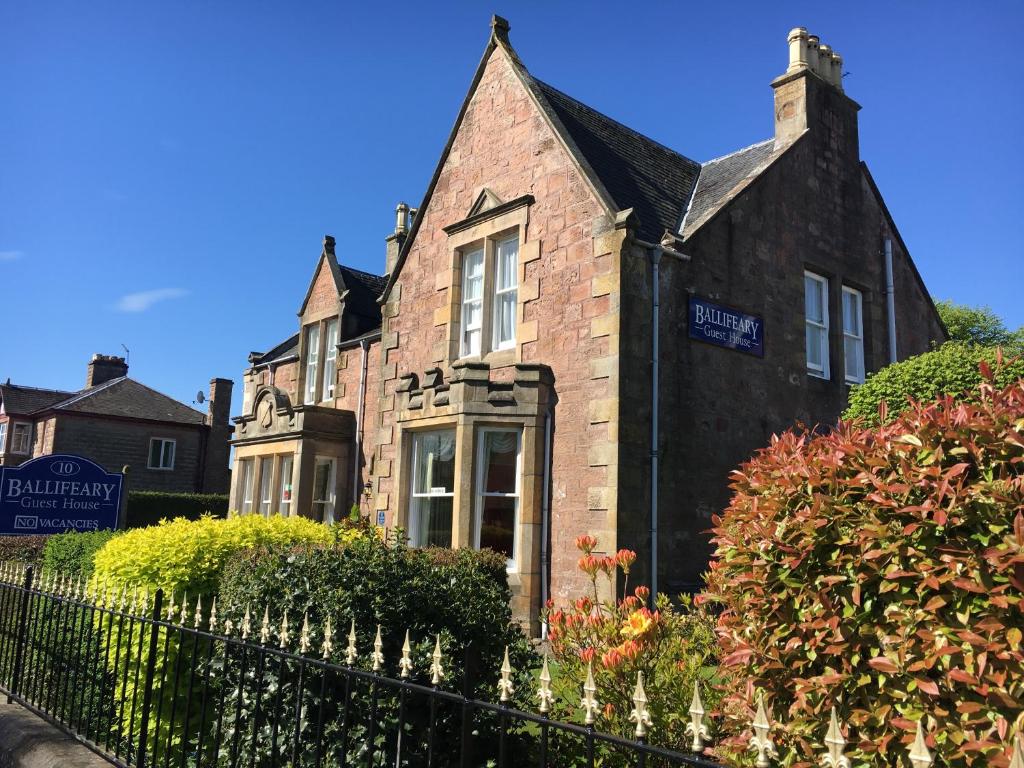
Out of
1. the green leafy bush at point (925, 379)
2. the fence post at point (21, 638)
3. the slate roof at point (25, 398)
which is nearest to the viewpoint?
the fence post at point (21, 638)

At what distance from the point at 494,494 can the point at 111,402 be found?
34.7 meters

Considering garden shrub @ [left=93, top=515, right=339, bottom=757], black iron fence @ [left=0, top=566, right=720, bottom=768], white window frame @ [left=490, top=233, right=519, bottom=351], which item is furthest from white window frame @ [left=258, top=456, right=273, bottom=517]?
black iron fence @ [left=0, top=566, right=720, bottom=768]

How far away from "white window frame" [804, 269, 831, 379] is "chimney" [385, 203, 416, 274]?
37.6 feet

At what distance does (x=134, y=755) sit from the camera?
6.79 meters

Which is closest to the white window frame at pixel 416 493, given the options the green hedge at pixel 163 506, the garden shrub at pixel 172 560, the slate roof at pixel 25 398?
the garden shrub at pixel 172 560

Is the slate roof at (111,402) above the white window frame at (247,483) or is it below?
above

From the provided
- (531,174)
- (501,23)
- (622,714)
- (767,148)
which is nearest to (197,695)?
(622,714)

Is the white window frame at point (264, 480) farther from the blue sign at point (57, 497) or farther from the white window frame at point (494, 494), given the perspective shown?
the white window frame at point (494, 494)

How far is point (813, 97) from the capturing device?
16.4 m

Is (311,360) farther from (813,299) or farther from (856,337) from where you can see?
(856,337)

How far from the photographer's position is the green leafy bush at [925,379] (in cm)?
1220

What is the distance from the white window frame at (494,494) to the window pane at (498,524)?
0.04 metres

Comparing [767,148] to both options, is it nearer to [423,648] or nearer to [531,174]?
[531,174]

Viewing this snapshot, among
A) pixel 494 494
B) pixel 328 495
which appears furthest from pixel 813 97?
pixel 328 495
